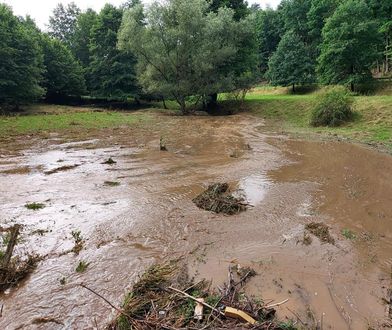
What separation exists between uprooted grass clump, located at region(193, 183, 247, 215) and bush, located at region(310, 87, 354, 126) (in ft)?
42.2

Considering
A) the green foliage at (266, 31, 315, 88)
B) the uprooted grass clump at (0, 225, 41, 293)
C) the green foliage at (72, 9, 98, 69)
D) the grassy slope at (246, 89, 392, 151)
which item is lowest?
the grassy slope at (246, 89, 392, 151)

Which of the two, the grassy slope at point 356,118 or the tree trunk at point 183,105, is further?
the tree trunk at point 183,105

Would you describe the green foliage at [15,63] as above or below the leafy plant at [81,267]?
above

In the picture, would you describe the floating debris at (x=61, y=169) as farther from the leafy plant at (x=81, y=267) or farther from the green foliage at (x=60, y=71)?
the green foliage at (x=60, y=71)

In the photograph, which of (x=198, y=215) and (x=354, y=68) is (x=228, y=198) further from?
(x=354, y=68)

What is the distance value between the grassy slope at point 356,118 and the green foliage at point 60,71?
18.0 meters

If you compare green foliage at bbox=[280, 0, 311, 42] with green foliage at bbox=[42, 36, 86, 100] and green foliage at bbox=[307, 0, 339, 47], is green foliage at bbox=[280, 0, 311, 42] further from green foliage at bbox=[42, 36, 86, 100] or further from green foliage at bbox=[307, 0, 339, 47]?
green foliage at bbox=[42, 36, 86, 100]

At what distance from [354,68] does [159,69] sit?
49.5ft

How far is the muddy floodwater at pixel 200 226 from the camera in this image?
4.02 metres

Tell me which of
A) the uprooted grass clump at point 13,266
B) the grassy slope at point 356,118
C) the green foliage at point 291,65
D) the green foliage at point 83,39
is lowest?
the grassy slope at point 356,118

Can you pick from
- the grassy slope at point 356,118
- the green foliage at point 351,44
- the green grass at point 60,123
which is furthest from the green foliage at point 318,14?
the green grass at point 60,123

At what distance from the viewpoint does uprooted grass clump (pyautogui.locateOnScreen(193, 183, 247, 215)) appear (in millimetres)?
6812

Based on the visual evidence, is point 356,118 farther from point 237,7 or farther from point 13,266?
point 237,7

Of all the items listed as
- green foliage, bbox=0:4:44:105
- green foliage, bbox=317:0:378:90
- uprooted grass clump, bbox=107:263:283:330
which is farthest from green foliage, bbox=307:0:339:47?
uprooted grass clump, bbox=107:263:283:330
